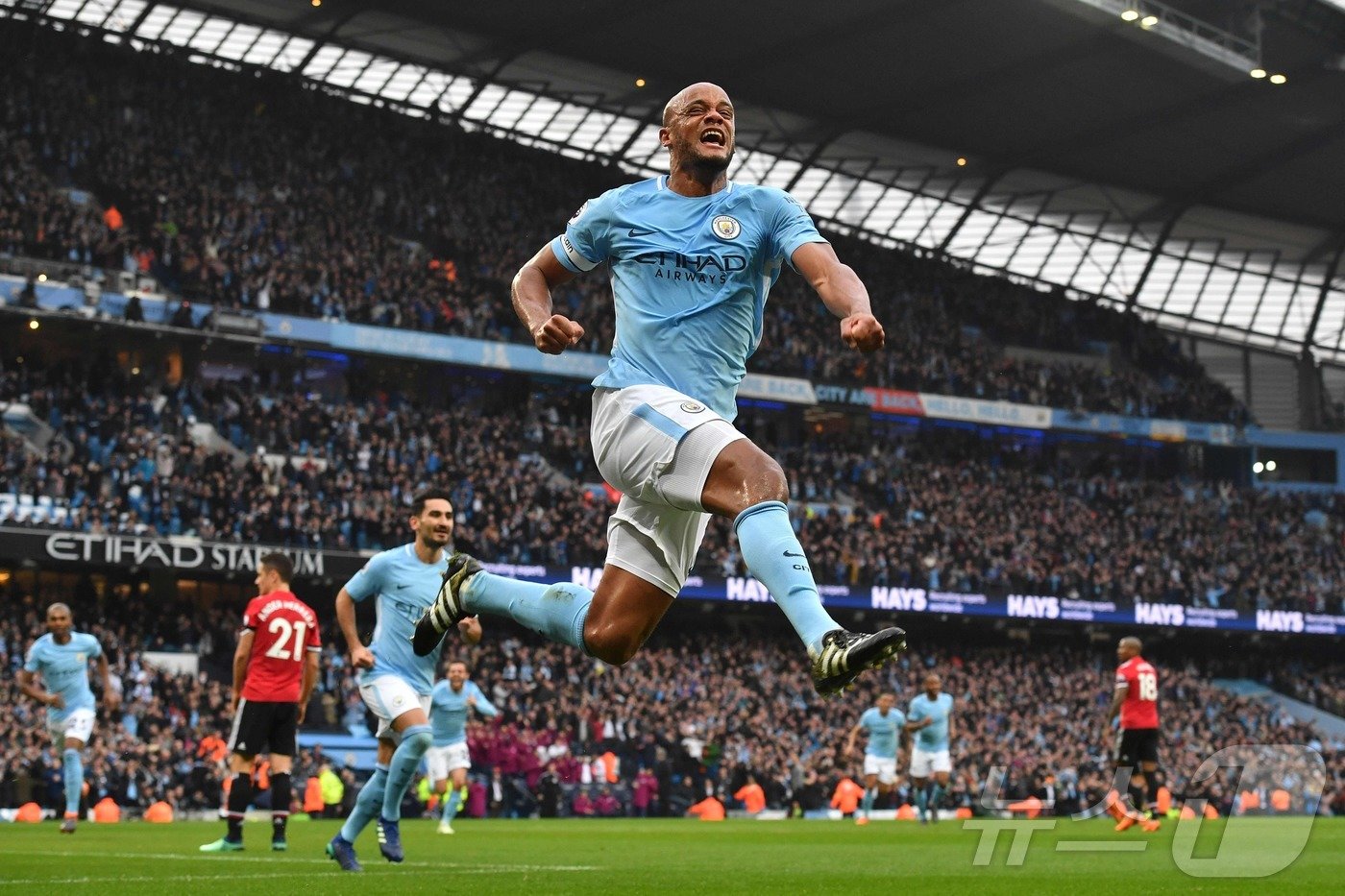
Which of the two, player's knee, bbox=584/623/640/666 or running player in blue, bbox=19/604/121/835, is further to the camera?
running player in blue, bbox=19/604/121/835

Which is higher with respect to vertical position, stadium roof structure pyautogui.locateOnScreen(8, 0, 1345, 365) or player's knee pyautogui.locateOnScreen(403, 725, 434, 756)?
stadium roof structure pyautogui.locateOnScreen(8, 0, 1345, 365)

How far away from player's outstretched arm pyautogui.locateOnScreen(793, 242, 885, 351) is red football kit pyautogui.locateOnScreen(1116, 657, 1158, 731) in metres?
14.8

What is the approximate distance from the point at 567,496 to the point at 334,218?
35.1 feet

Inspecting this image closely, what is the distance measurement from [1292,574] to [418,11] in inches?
1235

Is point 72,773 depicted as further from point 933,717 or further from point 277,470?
point 277,470

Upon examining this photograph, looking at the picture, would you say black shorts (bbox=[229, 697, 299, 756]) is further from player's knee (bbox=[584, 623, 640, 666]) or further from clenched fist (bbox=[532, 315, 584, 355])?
clenched fist (bbox=[532, 315, 584, 355])

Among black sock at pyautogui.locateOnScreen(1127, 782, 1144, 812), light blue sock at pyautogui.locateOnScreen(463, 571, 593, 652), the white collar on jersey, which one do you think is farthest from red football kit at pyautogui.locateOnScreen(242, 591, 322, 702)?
black sock at pyautogui.locateOnScreen(1127, 782, 1144, 812)

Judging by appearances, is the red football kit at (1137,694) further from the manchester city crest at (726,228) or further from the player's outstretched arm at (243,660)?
the manchester city crest at (726,228)

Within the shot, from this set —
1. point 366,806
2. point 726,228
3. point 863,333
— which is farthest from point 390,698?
point 863,333

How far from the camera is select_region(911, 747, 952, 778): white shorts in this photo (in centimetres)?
2439

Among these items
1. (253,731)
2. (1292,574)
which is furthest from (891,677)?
(253,731)

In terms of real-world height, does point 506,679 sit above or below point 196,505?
below

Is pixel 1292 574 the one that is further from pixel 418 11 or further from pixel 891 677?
pixel 418 11

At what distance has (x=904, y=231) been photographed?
2192 inches
